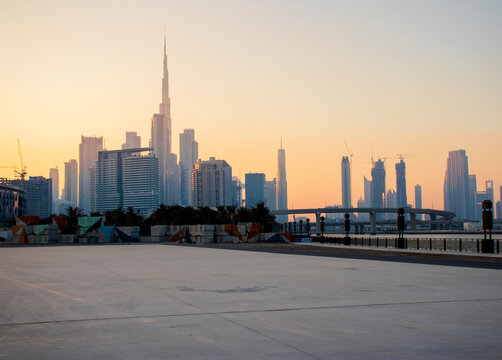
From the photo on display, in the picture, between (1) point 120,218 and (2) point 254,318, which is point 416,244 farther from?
(1) point 120,218

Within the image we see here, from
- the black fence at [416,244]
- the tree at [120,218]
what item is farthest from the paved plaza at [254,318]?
the tree at [120,218]

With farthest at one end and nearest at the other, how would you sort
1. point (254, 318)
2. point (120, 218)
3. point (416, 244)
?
point (120, 218) < point (416, 244) < point (254, 318)

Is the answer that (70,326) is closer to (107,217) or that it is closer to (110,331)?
(110,331)

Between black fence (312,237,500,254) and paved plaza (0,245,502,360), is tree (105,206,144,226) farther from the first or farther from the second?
paved plaza (0,245,502,360)

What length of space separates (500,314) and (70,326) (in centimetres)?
848

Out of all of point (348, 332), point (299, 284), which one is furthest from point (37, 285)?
point (348, 332)

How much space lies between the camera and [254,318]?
1136cm

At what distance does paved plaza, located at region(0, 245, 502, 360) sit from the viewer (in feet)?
27.3

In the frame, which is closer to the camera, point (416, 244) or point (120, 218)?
point (416, 244)

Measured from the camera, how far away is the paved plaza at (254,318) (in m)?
8.32

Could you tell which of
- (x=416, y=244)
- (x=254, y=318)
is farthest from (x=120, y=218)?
(x=254, y=318)

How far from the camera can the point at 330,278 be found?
20.3m

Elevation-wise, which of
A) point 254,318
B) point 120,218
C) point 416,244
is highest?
point 120,218

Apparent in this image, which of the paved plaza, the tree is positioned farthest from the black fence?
the tree
